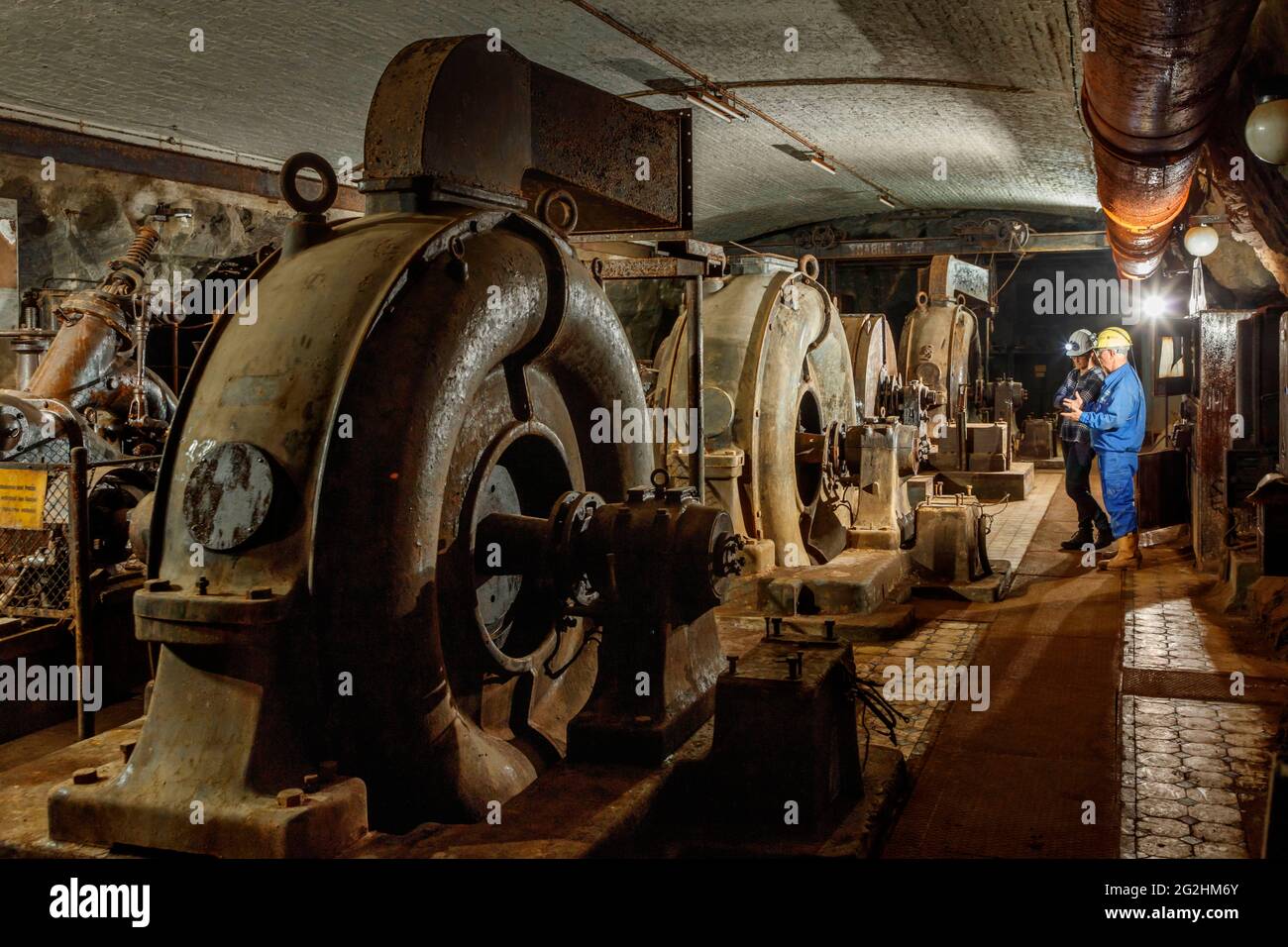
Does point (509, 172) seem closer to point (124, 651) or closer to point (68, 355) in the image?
point (124, 651)

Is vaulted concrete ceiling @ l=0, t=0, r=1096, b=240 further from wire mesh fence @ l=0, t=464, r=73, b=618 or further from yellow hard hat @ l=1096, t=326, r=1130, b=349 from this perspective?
wire mesh fence @ l=0, t=464, r=73, b=618

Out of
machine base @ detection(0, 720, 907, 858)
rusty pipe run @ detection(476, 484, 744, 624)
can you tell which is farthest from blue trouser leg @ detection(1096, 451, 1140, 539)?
rusty pipe run @ detection(476, 484, 744, 624)

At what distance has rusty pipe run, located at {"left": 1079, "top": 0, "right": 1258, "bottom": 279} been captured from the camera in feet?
11.1

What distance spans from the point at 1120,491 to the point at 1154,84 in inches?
200

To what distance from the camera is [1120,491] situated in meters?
8.44

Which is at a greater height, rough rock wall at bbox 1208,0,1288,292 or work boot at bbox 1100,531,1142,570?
rough rock wall at bbox 1208,0,1288,292

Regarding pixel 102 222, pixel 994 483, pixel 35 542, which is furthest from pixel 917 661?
pixel 994 483

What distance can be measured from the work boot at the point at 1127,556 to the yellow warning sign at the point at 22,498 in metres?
7.20

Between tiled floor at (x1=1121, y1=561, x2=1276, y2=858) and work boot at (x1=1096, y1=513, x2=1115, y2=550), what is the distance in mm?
2895

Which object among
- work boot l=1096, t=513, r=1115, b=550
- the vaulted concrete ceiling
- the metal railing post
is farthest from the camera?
work boot l=1096, t=513, r=1115, b=550

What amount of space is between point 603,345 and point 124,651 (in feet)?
10.6

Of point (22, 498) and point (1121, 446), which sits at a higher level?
point (1121, 446)

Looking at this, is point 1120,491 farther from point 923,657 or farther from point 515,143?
point 515,143

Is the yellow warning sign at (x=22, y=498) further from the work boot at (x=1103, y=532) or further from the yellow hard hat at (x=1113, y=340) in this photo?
the work boot at (x=1103, y=532)
